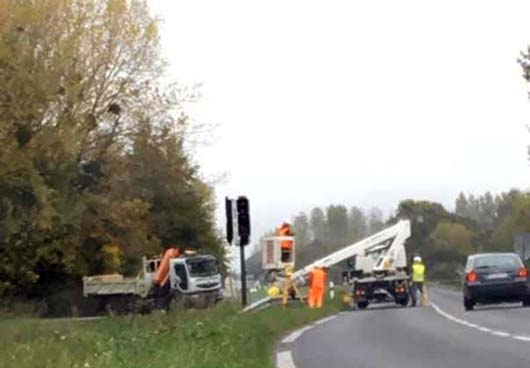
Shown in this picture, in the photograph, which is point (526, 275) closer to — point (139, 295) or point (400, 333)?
point (400, 333)

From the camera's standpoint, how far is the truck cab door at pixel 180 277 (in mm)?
57312

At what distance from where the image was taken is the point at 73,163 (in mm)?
42625

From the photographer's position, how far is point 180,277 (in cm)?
5766

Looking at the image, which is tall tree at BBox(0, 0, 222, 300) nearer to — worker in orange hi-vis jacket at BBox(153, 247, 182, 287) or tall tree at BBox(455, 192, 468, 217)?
worker in orange hi-vis jacket at BBox(153, 247, 182, 287)

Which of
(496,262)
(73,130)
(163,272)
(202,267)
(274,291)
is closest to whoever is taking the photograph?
(496,262)

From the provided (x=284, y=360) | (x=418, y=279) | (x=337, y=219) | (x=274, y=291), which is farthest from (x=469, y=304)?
(x=337, y=219)

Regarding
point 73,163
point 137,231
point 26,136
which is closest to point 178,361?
point 26,136

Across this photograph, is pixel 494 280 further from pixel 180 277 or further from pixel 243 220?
pixel 180 277

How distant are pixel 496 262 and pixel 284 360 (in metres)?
18.5

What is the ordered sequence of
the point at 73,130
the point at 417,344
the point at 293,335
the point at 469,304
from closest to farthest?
the point at 417,344 → the point at 293,335 → the point at 469,304 → the point at 73,130

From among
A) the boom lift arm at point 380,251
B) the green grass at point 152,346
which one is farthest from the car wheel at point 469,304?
the boom lift arm at point 380,251

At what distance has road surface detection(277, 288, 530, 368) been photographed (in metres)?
16.0

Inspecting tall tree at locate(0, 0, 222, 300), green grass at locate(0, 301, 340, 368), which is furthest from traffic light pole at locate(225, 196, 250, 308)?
tall tree at locate(0, 0, 222, 300)

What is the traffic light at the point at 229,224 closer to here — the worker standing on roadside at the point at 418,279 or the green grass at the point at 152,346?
the green grass at the point at 152,346
